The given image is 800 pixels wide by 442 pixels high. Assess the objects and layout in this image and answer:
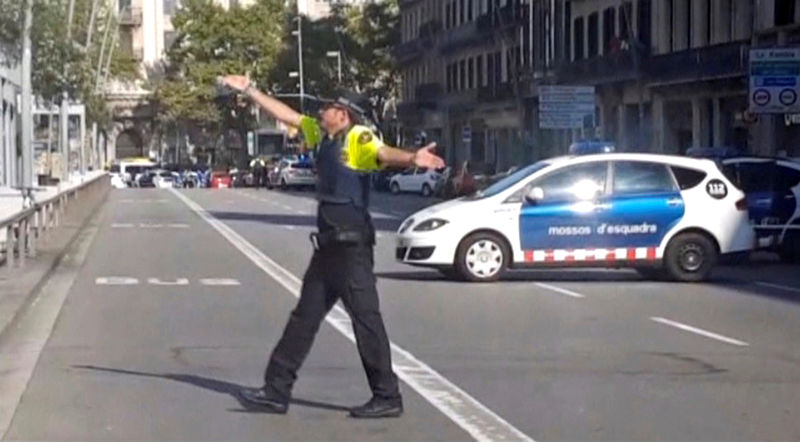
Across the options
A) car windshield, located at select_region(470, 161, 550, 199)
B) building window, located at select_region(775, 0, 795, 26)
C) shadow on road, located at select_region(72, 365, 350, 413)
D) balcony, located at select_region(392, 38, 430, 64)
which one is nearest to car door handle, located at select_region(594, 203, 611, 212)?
car windshield, located at select_region(470, 161, 550, 199)

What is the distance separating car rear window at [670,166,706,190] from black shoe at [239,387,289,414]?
42.2ft

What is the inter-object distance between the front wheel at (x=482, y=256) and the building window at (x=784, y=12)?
27.5 metres

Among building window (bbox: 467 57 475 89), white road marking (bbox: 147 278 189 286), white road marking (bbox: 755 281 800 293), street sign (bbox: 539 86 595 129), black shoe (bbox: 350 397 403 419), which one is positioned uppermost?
building window (bbox: 467 57 475 89)

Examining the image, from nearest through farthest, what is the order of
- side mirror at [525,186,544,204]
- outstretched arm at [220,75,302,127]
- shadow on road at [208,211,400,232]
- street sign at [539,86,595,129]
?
outstretched arm at [220,75,302,127]
side mirror at [525,186,544,204]
shadow on road at [208,211,400,232]
street sign at [539,86,595,129]

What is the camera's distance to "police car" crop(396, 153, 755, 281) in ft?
78.1

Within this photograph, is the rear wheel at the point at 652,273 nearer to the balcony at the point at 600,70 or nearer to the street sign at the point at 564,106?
the street sign at the point at 564,106

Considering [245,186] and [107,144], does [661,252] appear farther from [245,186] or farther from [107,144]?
[107,144]

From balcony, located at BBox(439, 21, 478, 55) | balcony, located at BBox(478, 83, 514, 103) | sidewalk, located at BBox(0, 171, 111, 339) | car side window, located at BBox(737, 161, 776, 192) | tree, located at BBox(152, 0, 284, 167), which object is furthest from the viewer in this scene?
tree, located at BBox(152, 0, 284, 167)

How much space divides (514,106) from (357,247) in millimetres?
69536

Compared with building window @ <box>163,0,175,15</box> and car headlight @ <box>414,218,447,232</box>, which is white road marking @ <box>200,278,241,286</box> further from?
building window @ <box>163,0,175,15</box>

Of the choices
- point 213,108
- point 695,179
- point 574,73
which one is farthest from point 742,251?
point 213,108

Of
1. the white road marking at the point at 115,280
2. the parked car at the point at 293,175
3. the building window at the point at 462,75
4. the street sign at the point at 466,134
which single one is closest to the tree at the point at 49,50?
the white road marking at the point at 115,280

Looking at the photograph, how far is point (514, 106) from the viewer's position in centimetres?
8081

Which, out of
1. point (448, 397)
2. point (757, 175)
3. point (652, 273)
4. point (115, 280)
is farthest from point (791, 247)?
point (448, 397)
